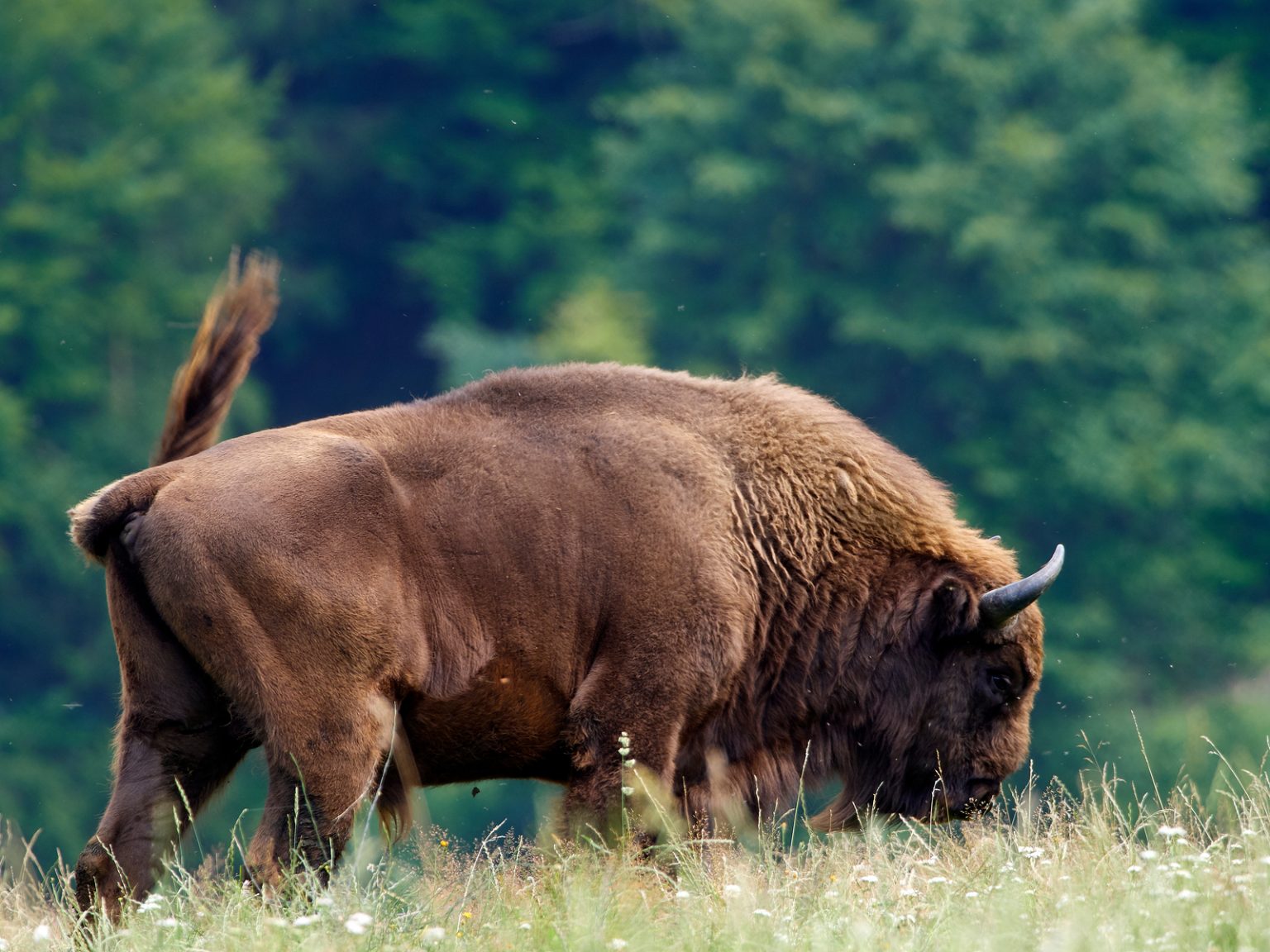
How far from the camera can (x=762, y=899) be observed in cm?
485

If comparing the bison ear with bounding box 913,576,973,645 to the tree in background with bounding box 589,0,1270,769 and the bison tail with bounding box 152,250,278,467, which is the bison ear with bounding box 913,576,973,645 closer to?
the bison tail with bounding box 152,250,278,467

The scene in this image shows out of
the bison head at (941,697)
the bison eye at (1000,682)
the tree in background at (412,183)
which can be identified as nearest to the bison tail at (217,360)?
the bison head at (941,697)

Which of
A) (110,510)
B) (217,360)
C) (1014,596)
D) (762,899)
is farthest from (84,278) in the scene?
(762,899)

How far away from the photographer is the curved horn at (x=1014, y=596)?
19.6ft

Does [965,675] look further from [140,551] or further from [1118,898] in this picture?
[140,551]

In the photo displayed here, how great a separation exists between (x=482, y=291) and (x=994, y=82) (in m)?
9.27

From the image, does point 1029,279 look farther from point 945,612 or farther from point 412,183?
point 945,612

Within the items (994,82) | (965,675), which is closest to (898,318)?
(994,82)

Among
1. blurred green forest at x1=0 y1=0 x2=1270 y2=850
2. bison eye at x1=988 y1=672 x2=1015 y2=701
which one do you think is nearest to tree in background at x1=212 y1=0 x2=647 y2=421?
blurred green forest at x1=0 y1=0 x2=1270 y2=850

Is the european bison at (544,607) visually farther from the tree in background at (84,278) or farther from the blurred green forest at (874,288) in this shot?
the tree in background at (84,278)

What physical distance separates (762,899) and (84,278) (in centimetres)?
2362

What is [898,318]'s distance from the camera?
24469 millimetres

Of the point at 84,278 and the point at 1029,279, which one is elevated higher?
the point at 1029,279

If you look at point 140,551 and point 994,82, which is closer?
point 140,551
